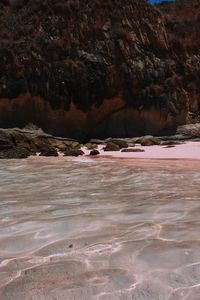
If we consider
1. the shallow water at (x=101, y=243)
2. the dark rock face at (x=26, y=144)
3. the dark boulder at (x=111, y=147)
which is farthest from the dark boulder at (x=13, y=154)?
the shallow water at (x=101, y=243)

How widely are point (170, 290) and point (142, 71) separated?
87.3 ft

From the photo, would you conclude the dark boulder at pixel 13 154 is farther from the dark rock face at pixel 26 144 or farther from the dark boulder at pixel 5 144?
the dark boulder at pixel 5 144

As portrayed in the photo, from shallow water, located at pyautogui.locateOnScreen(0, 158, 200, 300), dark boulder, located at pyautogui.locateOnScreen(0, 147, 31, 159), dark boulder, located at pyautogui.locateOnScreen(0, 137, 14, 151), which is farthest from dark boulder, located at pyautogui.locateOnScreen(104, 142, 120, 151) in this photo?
shallow water, located at pyautogui.locateOnScreen(0, 158, 200, 300)

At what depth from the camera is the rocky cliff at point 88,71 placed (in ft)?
84.3

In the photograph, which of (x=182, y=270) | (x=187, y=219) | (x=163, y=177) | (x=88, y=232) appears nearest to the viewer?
(x=182, y=270)

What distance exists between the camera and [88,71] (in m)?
26.8

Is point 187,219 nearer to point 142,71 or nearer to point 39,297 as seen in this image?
point 39,297

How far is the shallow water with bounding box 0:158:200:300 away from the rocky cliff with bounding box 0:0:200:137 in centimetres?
1951

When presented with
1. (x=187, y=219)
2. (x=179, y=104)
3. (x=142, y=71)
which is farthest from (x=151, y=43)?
(x=187, y=219)

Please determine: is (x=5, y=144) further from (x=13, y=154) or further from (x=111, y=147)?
(x=111, y=147)

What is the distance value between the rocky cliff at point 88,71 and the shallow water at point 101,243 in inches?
768

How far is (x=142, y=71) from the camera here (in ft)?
92.5

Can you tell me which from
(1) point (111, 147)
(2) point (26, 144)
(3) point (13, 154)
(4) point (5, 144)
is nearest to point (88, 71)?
(1) point (111, 147)

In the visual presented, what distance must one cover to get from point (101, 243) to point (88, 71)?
949 inches
